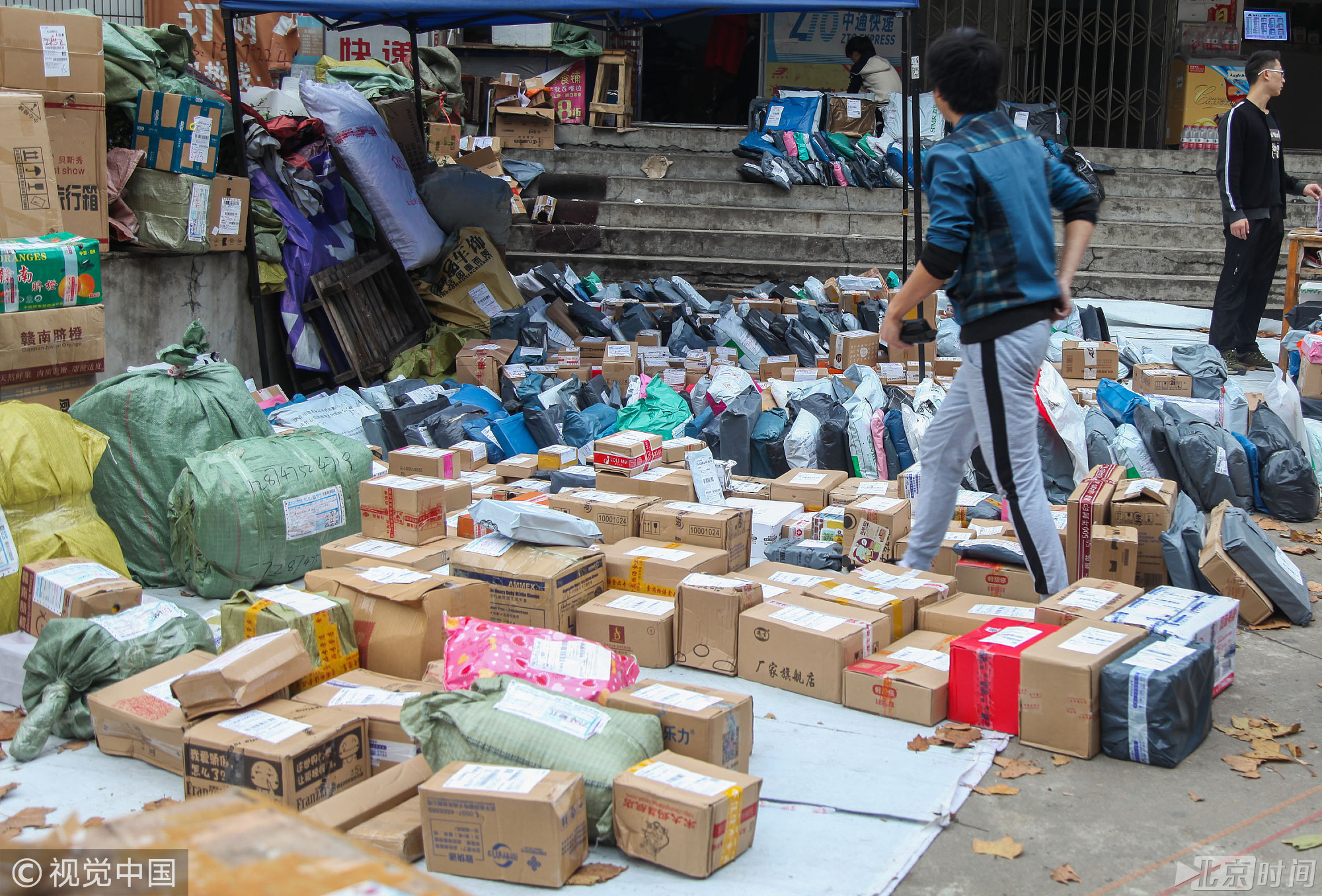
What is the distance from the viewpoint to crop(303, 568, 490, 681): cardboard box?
2.89m

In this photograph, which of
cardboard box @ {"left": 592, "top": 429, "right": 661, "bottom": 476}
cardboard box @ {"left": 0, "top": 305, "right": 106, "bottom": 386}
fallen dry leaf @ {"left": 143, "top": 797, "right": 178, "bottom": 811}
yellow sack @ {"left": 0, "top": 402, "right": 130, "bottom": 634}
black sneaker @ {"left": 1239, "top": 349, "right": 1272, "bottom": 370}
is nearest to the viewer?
fallen dry leaf @ {"left": 143, "top": 797, "right": 178, "bottom": 811}

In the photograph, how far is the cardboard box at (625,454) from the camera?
4.20m

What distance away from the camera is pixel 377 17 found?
762 cm

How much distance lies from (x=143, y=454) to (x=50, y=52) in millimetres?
1987

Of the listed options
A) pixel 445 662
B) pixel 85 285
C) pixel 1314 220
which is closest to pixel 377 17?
pixel 85 285

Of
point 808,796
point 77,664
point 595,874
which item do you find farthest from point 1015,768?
point 77,664

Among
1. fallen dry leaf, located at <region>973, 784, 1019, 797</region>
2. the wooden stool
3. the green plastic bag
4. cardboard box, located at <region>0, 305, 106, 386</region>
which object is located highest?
the wooden stool

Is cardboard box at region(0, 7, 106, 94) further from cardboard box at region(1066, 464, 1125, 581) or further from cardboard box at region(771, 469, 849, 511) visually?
cardboard box at region(1066, 464, 1125, 581)

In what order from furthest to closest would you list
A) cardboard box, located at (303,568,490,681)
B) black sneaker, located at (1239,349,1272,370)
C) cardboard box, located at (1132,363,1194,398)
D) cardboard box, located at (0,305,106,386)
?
1. black sneaker, located at (1239,349,1272,370)
2. cardboard box, located at (1132,363,1194,398)
3. cardboard box, located at (0,305,106,386)
4. cardboard box, located at (303,568,490,681)

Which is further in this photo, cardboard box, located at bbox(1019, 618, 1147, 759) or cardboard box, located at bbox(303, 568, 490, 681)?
cardboard box, located at bbox(303, 568, 490, 681)

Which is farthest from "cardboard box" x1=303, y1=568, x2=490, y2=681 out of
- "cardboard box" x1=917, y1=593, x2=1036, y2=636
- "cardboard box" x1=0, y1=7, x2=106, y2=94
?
"cardboard box" x1=0, y1=7, x2=106, y2=94

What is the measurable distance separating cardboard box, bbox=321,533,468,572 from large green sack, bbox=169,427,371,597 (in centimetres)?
21

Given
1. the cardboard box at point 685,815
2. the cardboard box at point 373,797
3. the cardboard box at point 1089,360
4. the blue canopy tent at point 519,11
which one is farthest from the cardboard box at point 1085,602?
the cardboard box at point 1089,360

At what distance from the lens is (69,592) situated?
2.92 meters
